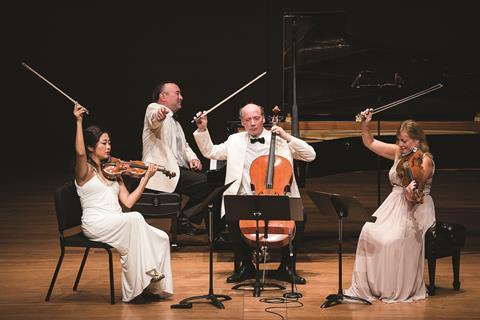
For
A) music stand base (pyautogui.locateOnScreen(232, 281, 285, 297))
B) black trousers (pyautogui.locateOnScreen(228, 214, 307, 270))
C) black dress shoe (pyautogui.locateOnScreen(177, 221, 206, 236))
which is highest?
black trousers (pyautogui.locateOnScreen(228, 214, 307, 270))

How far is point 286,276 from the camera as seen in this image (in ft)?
19.5

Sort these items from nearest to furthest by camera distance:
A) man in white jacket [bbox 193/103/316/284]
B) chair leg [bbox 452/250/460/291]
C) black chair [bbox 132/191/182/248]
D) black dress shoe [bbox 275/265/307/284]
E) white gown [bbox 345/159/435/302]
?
white gown [bbox 345/159/435/302], chair leg [bbox 452/250/460/291], black dress shoe [bbox 275/265/307/284], man in white jacket [bbox 193/103/316/284], black chair [bbox 132/191/182/248]

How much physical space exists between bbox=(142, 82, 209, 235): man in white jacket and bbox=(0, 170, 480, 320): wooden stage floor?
0.49m

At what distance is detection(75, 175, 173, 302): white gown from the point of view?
209 inches

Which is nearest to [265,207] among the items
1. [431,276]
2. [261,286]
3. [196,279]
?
[261,286]

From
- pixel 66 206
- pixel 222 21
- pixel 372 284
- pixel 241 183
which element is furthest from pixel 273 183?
pixel 222 21

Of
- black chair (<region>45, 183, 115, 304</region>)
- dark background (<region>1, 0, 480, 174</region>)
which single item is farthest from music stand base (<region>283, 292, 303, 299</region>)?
dark background (<region>1, 0, 480, 174</region>)

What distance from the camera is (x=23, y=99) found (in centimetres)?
1281

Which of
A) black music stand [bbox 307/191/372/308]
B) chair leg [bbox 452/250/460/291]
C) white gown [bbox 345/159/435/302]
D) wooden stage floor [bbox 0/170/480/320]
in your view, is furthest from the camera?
chair leg [bbox 452/250/460/291]

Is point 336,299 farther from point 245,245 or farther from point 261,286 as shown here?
point 245,245

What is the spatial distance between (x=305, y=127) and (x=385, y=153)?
7.36ft

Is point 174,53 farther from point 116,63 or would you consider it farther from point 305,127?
point 305,127

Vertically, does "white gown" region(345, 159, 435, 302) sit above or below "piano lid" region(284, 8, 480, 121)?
below

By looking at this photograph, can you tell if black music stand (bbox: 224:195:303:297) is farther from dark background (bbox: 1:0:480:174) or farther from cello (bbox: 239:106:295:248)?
dark background (bbox: 1:0:480:174)
